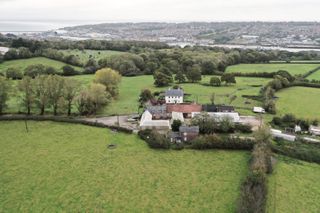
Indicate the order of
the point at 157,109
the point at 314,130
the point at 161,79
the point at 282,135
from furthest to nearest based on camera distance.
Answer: the point at 161,79 < the point at 157,109 < the point at 314,130 < the point at 282,135

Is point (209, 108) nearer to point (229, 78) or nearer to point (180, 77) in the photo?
point (229, 78)

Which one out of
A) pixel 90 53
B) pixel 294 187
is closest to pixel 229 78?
pixel 294 187

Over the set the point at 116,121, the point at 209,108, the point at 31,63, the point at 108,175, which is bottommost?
the point at 108,175

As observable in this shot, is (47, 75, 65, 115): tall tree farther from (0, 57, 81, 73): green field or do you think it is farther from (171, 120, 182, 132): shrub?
(0, 57, 81, 73): green field

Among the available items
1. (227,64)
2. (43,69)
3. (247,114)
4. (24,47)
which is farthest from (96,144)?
(24,47)

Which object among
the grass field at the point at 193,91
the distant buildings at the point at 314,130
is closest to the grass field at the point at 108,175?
the distant buildings at the point at 314,130

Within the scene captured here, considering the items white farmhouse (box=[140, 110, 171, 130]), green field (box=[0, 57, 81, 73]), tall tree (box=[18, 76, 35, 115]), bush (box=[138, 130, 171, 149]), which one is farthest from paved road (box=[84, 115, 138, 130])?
green field (box=[0, 57, 81, 73])

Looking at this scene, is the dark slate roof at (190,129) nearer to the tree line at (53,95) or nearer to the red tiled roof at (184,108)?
the red tiled roof at (184,108)
